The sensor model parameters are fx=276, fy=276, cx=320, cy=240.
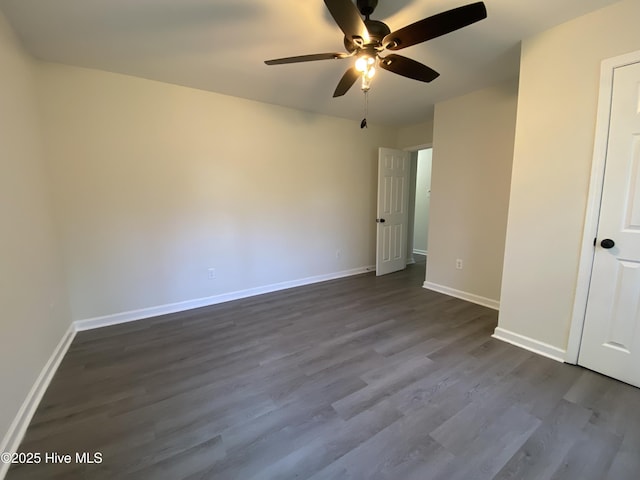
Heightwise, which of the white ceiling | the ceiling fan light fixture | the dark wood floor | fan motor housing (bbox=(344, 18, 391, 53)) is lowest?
the dark wood floor

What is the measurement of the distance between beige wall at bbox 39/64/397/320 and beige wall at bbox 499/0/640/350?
2.52 m

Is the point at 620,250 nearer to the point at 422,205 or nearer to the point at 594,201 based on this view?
the point at 594,201

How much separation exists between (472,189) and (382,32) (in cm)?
238

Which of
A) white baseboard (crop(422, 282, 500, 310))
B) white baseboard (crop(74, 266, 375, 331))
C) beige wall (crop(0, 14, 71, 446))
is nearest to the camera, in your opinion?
beige wall (crop(0, 14, 71, 446))

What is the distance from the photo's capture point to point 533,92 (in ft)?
7.18

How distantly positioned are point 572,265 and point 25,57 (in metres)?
4.59

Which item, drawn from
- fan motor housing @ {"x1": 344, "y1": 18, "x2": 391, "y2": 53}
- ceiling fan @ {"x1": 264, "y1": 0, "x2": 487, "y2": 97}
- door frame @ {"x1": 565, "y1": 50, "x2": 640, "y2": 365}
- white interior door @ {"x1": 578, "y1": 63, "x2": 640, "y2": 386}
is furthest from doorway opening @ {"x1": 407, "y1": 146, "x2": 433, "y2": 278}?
fan motor housing @ {"x1": 344, "y1": 18, "x2": 391, "y2": 53}

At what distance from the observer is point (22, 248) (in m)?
1.84

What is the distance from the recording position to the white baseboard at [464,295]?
3257 millimetres

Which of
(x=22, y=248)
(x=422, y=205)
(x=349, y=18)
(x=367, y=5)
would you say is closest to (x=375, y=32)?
(x=367, y=5)

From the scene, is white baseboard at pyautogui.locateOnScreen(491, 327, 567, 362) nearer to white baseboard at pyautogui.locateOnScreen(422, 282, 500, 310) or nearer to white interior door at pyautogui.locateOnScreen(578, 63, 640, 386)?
white interior door at pyautogui.locateOnScreen(578, 63, 640, 386)

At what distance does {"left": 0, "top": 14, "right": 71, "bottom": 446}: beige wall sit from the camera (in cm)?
157

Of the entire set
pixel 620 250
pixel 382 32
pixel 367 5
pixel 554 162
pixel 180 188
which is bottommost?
pixel 620 250

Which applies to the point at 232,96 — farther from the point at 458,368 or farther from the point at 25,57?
the point at 458,368
